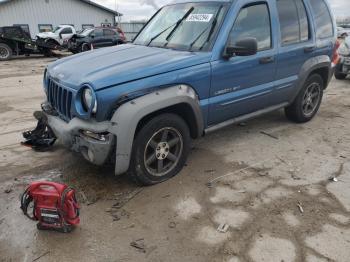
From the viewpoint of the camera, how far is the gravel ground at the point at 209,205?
9.34ft

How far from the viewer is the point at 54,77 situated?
3891 mm

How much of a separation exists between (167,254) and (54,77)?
2303mm

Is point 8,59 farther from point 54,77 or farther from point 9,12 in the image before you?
point 54,77

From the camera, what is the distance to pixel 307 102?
226 inches

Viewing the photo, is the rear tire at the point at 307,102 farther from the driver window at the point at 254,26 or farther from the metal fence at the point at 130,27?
the metal fence at the point at 130,27

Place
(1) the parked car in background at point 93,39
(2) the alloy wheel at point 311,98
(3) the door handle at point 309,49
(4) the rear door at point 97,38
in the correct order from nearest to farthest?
(3) the door handle at point 309,49 < (2) the alloy wheel at point 311,98 < (1) the parked car in background at point 93,39 < (4) the rear door at point 97,38

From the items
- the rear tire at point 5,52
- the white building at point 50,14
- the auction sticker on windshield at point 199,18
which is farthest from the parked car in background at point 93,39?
the auction sticker on windshield at point 199,18

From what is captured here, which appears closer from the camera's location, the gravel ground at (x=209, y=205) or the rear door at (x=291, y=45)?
the gravel ground at (x=209, y=205)

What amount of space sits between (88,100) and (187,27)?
167 cm

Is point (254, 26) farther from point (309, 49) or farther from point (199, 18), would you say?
point (309, 49)

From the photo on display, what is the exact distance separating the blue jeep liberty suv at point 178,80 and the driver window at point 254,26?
0.5 inches

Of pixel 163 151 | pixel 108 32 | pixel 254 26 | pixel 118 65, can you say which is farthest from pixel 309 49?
pixel 108 32

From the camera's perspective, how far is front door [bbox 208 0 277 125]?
4066 millimetres

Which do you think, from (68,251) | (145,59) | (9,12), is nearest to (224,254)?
(68,251)
